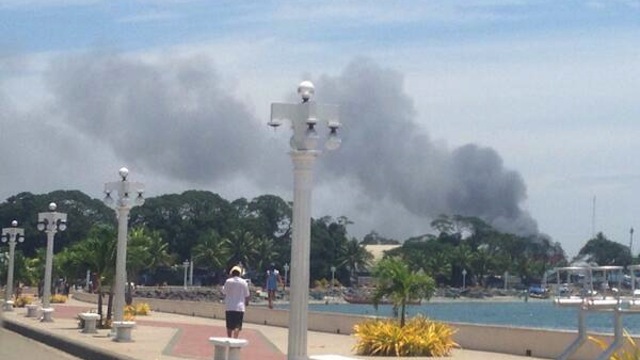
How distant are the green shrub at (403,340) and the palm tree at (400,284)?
91.4 inches

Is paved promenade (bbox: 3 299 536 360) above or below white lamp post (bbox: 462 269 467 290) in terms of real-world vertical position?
below

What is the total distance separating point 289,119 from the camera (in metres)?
15.4

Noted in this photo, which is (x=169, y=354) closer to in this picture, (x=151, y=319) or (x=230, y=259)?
(x=151, y=319)

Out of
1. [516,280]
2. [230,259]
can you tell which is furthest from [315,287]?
[516,280]

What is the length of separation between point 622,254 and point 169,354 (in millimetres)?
87696

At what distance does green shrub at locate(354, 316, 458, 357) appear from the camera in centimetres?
2334

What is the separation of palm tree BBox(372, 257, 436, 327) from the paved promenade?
1.43 m

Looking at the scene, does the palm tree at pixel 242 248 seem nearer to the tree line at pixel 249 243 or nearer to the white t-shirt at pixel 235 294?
the tree line at pixel 249 243

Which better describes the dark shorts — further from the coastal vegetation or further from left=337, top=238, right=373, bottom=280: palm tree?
left=337, top=238, right=373, bottom=280: palm tree

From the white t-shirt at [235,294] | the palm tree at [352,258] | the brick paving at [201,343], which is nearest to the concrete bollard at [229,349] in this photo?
the white t-shirt at [235,294]

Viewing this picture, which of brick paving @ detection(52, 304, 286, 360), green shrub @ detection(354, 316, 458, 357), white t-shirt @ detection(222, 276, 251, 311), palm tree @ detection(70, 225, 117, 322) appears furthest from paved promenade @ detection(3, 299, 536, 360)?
palm tree @ detection(70, 225, 117, 322)

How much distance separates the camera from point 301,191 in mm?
15672

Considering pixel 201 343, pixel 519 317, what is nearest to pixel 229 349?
pixel 201 343

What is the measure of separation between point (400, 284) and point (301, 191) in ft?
37.4
